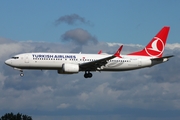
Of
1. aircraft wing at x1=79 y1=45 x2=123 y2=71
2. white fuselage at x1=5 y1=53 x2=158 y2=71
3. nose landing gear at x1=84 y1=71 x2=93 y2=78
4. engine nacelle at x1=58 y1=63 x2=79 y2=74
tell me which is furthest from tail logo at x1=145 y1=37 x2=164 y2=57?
engine nacelle at x1=58 y1=63 x2=79 y2=74

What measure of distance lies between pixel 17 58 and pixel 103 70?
14756 millimetres

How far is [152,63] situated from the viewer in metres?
106

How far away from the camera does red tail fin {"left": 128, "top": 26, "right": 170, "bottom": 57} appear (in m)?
109

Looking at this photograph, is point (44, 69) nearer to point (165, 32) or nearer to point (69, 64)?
point (69, 64)

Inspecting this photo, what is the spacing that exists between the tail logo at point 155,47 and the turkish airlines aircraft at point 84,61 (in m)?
0.28

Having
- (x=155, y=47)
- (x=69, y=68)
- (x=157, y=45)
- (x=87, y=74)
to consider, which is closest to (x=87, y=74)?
(x=87, y=74)

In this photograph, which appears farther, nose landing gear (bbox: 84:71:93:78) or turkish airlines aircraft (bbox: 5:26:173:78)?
nose landing gear (bbox: 84:71:93:78)

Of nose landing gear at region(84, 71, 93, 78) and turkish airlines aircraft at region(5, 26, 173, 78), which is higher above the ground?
turkish airlines aircraft at region(5, 26, 173, 78)

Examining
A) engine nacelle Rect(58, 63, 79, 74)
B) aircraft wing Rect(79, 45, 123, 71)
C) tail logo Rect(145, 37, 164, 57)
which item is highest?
tail logo Rect(145, 37, 164, 57)

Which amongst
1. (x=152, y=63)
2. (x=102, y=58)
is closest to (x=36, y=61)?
(x=102, y=58)

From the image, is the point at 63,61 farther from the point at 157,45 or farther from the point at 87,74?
the point at 157,45

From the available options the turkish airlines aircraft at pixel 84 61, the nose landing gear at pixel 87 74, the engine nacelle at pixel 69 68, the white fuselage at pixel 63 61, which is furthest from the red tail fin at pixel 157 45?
the engine nacelle at pixel 69 68

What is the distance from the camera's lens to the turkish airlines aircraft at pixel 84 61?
98.6 meters

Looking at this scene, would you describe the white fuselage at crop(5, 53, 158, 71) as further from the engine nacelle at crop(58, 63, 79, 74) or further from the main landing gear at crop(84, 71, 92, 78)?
the main landing gear at crop(84, 71, 92, 78)
